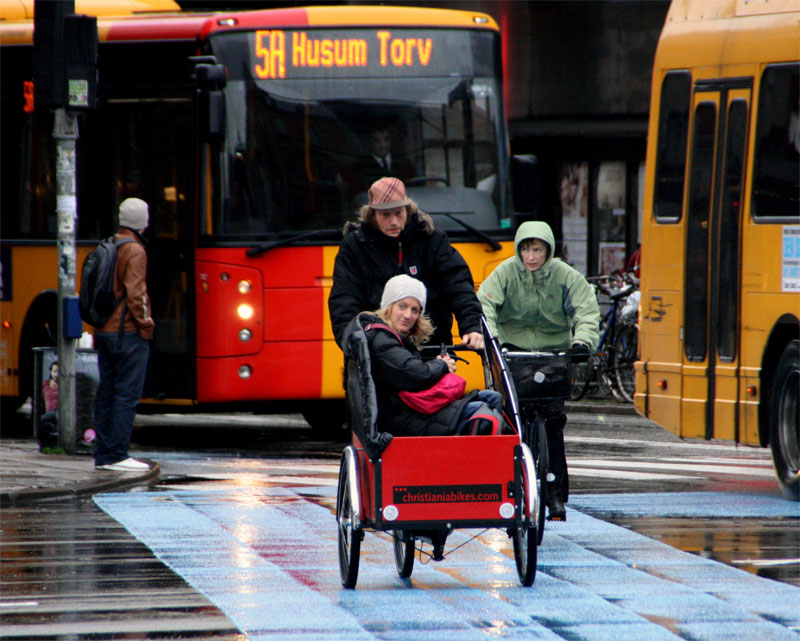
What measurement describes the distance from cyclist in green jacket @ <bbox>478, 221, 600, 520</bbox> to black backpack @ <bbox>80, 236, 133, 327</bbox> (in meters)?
3.36

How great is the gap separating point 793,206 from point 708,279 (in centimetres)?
91

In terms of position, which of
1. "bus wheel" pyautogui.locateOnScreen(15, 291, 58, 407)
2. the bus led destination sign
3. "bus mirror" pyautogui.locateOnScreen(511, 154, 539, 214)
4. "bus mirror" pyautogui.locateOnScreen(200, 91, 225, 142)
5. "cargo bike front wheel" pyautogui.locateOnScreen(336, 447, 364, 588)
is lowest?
"cargo bike front wheel" pyautogui.locateOnScreen(336, 447, 364, 588)

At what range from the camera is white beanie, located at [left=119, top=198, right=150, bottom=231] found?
10852mm

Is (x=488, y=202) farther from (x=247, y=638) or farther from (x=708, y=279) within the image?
(x=247, y=638)

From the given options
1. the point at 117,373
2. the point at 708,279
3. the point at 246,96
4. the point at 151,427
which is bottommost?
the point at 151,427

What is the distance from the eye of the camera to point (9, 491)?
9547 mm

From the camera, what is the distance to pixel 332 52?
12609 mm

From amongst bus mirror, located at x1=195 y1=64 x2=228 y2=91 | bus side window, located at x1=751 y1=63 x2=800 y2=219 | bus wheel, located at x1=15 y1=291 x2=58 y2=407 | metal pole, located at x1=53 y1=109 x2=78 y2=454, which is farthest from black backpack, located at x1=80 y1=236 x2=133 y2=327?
bus side window, located at x1=751 y1=63 x2=800 y2=219

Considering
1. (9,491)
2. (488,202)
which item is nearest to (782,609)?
(9,491)

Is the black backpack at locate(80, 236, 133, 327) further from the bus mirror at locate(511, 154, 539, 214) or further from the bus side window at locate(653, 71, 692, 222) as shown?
the bus side window at locate(653, 71, 692, 222)

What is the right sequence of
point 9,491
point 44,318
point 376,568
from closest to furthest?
point 376,568 < point 9,491 < point 44,318

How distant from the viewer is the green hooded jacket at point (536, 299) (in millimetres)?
8297

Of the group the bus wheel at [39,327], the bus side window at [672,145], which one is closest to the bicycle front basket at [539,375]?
the bus side window at [672,145]

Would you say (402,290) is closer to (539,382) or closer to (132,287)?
(539,382)
